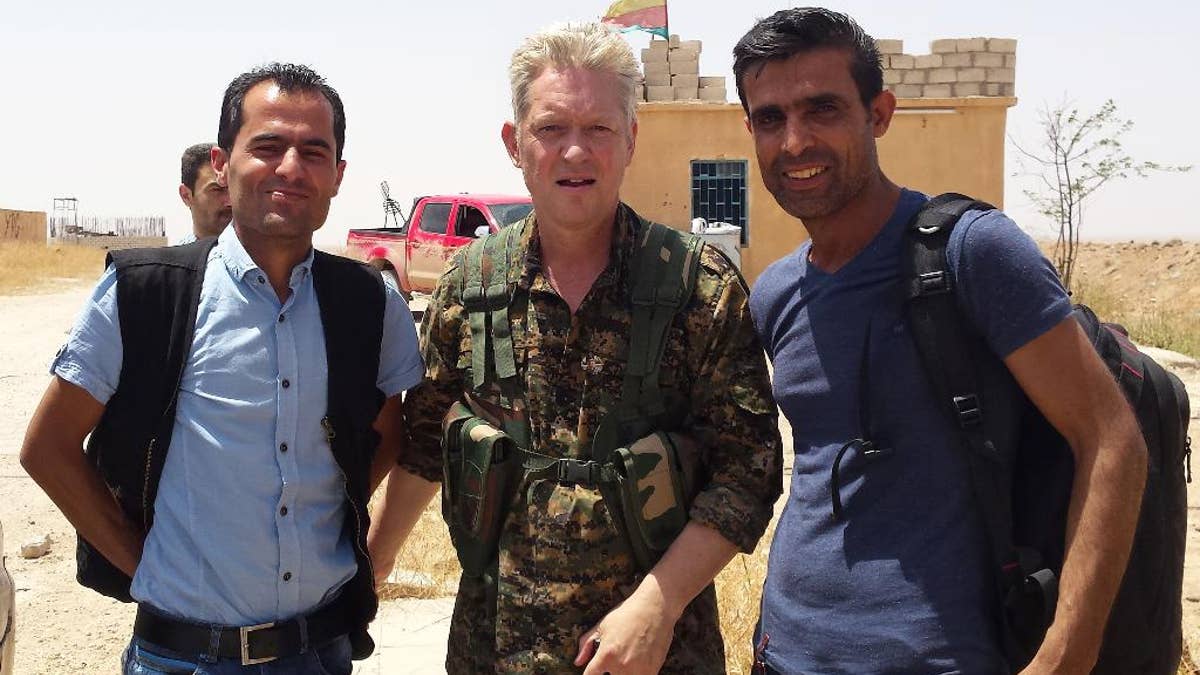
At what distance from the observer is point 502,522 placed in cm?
235

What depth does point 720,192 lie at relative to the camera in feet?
54.1

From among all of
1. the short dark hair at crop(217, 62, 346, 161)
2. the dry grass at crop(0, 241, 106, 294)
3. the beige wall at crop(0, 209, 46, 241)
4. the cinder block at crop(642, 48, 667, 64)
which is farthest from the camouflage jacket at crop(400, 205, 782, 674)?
the beige wall at crop(0, 209, 46, 241)

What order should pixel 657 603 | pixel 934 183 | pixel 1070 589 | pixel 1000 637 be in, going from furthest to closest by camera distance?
1. pixel 934 183
2. pixel 657 603
3. pixel 1000 637
4. pixel 1070 589

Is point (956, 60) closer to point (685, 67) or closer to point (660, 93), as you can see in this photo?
point (685, 67)

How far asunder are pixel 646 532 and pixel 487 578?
0.38 metres

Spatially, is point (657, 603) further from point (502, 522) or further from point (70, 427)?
point (70, 427)

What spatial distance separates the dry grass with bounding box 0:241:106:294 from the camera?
84.2 feet

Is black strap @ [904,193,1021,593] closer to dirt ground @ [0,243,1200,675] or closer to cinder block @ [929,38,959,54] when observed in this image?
dirt ground @ [0,243,1200,675]

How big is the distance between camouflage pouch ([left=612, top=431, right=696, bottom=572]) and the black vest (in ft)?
1.93

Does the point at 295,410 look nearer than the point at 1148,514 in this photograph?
No

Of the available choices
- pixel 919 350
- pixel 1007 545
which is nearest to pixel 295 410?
pixel 919 350

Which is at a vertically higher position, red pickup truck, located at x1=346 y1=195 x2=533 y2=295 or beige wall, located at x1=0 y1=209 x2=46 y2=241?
red pickup truck, located at x1=346 y1=195 x2=533 y2=295

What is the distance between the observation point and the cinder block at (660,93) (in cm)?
1609

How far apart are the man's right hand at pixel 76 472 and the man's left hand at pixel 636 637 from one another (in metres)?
1.00
